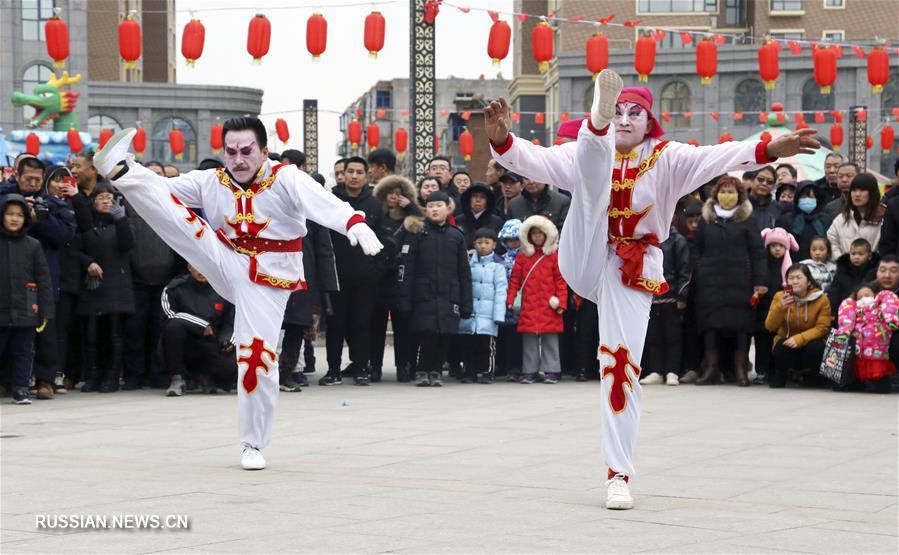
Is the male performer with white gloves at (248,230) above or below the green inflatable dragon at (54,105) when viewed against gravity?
below

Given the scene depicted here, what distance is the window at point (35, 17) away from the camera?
163 feet

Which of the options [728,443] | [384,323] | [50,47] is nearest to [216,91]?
[50,47]

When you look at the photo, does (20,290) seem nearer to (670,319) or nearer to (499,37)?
(670,319)

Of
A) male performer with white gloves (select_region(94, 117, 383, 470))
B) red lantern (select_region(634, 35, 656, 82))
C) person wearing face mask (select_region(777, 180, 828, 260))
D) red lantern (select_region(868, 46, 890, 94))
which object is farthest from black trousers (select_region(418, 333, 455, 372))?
red lantern (select_region(868, 46, 890, 94))

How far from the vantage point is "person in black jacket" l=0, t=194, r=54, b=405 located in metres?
11.6

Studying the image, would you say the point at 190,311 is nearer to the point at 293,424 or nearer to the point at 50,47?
the point at 293,424

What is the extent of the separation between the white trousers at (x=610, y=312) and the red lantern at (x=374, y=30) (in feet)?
49.7

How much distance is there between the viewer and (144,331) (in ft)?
42.4

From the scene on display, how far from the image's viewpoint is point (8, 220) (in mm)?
11617

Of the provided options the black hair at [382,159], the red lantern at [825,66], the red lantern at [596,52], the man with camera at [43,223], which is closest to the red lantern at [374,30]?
the red lantern at [596,52]

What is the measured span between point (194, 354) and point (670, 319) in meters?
4.34

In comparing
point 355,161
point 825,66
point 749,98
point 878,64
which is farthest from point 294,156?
point 749,98

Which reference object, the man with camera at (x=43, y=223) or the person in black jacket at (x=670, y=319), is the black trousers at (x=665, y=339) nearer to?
the person in black jacket at (x=670, y=319)

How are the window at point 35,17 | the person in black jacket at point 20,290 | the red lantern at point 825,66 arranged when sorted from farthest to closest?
the window at point 35,17
the red lantern at point 825,66
the person in black jacket at point 20,290
